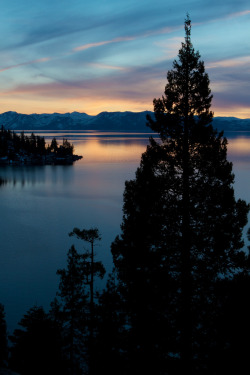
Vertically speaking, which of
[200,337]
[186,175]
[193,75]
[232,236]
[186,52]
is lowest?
[200,337]

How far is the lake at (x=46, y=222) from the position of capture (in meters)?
29.2

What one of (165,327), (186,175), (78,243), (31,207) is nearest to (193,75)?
(186,175)

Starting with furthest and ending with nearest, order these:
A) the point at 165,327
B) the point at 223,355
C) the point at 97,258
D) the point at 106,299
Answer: the point at 97,258 < the point at 106,299 < the point at 165,327 < the point at 223,355

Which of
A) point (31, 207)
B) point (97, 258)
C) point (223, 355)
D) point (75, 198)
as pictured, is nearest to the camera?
point (223, 355)

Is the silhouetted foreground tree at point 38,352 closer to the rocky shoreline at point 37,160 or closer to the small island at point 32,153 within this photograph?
the rocky shoreline at point 37,160

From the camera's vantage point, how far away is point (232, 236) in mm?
12484

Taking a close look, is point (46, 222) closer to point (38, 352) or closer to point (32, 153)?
point (38, 352)

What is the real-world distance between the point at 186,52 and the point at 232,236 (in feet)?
24.8

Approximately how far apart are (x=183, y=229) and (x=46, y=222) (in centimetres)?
4292

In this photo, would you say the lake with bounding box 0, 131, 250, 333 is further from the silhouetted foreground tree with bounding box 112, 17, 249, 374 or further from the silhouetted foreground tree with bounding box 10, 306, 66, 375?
the silhouetted foreground tree with bounding box 112, 17, 249, 374

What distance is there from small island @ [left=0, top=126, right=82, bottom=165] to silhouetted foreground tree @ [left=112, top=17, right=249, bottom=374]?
137 meters

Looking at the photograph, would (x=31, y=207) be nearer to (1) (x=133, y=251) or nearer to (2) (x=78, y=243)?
(2) (x=78, y=243)

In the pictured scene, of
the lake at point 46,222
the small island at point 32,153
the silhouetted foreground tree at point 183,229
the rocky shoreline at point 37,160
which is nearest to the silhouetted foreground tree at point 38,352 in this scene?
the silhouetted foreground tree at point 183,229

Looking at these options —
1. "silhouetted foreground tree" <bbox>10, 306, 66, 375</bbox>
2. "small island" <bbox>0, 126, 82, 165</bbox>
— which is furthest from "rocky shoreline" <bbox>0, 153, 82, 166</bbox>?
"silhouetted foreground tree" <bbox>10, 306, 66, 375</bbox>
